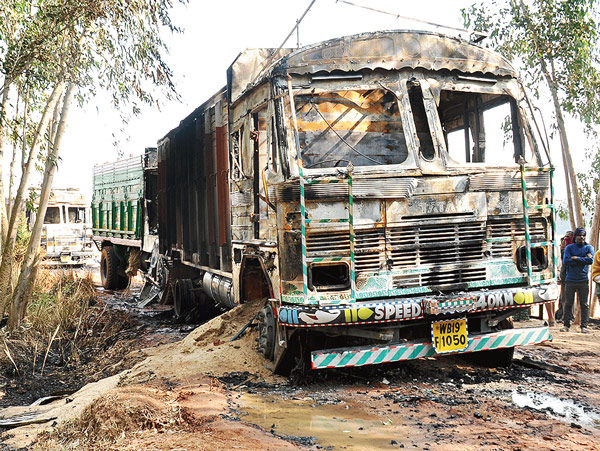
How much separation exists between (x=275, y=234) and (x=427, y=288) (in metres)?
1.42

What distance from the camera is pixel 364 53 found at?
18.2 ft

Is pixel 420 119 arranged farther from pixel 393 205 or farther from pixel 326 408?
pixel 326 408

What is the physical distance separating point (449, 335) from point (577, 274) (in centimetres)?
454

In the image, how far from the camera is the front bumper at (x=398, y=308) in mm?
4871

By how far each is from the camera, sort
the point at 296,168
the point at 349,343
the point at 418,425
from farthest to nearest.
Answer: the point at 349,343
the point at 296,168
the point at 418,425

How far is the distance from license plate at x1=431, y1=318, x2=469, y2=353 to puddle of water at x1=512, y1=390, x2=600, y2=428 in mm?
607

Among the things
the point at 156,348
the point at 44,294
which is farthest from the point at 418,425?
the point at 44,294

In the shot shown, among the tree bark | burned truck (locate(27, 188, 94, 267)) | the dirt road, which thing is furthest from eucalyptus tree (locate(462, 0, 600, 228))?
burned truck (locate(27, 188, 94, 267))

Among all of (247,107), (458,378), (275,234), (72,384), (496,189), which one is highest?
(247,107)

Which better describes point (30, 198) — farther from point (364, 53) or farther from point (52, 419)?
point (364, 53)

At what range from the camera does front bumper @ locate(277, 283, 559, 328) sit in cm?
487

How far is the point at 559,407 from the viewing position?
4.74 metres

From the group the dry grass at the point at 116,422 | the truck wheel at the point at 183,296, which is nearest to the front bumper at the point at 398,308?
the dry grass at the point at 116,422

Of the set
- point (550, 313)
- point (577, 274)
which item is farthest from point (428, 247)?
point (550, 313)
